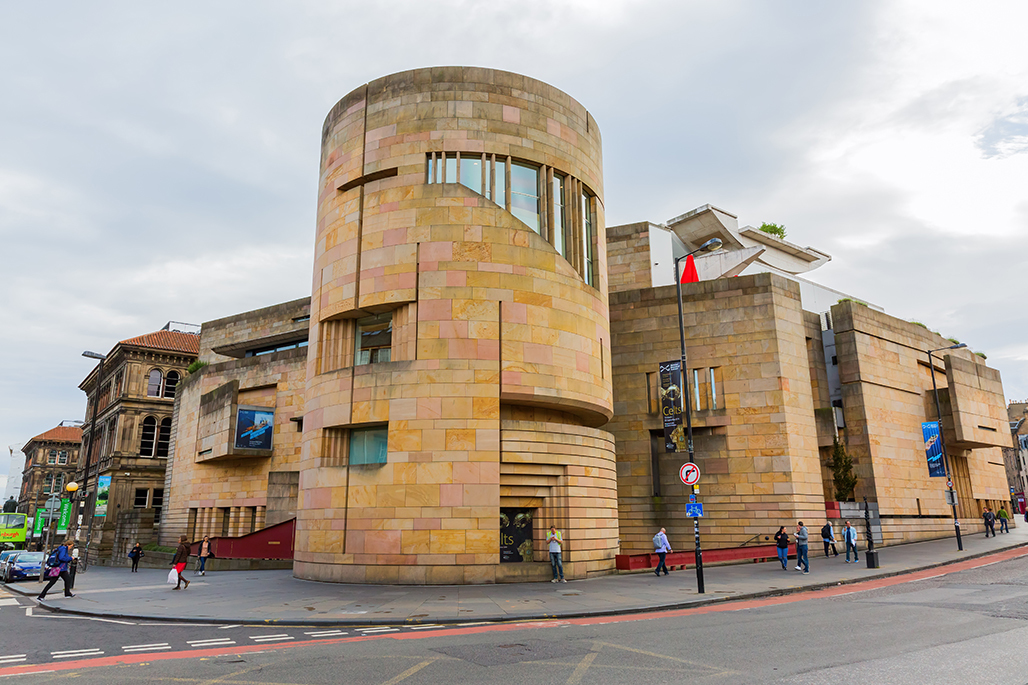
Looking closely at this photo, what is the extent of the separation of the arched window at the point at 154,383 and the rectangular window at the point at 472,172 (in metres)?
53.1

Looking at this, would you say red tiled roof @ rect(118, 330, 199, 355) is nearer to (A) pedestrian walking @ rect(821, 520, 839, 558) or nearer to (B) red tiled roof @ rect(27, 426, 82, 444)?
(B) red tiled roof @ rect(27, 426, 82, 444)

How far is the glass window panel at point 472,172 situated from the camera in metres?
24.4

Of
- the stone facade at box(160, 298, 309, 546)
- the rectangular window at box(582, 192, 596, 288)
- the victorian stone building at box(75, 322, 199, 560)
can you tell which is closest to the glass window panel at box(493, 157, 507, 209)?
the rectangular window at box(582, 192, 596, 288)

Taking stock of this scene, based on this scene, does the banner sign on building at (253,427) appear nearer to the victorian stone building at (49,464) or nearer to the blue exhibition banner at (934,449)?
the blue exhibition banner at (934,449)

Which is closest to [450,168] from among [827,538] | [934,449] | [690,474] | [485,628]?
[690,474]

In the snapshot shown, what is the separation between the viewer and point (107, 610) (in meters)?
16.8

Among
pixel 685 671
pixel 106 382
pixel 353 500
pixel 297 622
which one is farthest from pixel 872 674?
pixel 106 382

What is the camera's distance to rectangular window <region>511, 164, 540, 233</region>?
24.9 metres

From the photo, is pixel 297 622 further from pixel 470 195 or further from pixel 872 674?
pixel 470 195

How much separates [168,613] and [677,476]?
2327cm

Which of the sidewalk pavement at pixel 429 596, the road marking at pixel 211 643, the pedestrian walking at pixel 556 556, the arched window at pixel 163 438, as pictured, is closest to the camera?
the road marking at pixel 211 643

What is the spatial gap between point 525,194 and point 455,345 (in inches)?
267

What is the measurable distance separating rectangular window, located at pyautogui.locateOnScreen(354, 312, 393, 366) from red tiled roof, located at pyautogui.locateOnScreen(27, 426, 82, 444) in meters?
101

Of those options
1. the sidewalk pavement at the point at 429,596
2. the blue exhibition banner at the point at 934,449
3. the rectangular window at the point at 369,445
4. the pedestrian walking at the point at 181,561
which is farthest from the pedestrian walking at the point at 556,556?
the blue exhibition banner at the point at 934,449
